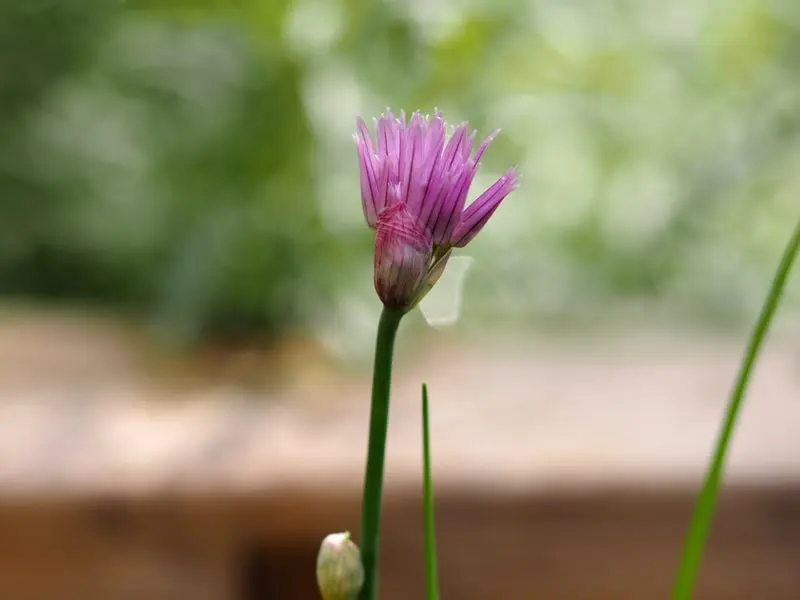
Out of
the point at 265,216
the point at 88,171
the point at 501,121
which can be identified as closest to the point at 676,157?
the point at 501,121

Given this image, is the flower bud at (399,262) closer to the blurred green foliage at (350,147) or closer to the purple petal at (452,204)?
the purple petal at (452,204)

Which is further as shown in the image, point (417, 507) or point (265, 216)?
point (265, 216)

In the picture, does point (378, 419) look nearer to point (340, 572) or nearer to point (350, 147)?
point (340, 572)

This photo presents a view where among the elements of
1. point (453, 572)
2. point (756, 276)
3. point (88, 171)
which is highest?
point (88, 171)

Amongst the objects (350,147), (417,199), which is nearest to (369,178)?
(417,199)

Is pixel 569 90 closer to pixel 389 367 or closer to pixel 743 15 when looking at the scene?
pixel 743 15

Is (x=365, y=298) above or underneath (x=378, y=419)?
above
